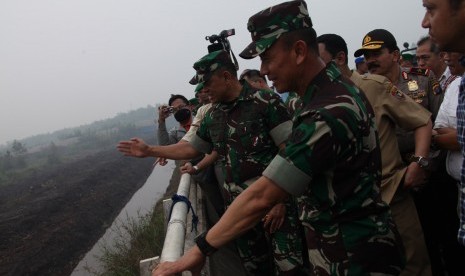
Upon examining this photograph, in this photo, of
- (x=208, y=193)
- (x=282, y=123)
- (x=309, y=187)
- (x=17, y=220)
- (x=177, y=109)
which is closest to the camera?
(x=309, y=187)

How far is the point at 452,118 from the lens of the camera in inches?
96.3

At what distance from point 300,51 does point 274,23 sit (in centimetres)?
17

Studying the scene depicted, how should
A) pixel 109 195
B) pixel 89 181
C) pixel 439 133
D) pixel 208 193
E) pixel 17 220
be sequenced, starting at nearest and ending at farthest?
pixel 439 133, pixel 208 193, pixel 17 220, pixel 109 195, pixel 89 181

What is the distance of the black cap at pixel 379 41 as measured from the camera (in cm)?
304

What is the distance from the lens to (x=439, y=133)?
250cm

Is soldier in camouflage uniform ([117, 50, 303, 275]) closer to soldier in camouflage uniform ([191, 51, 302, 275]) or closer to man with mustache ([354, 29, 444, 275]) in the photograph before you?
soldier in camouflage uniform ([191, 51, 302, 275])

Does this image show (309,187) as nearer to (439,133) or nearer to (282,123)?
(282,123)

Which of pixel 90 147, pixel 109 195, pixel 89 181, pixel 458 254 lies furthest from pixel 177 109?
pixel 90 147

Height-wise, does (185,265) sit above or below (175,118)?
below

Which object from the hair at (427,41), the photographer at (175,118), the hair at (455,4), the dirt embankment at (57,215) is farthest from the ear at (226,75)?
the dirt embankment at (57,215)

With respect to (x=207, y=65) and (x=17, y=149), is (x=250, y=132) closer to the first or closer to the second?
(x=207, y=65)

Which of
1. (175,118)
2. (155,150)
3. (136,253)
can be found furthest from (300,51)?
(136,253)

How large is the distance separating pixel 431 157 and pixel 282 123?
1037mm

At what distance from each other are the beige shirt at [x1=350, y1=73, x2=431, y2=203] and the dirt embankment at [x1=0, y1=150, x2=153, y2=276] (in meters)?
10.5
